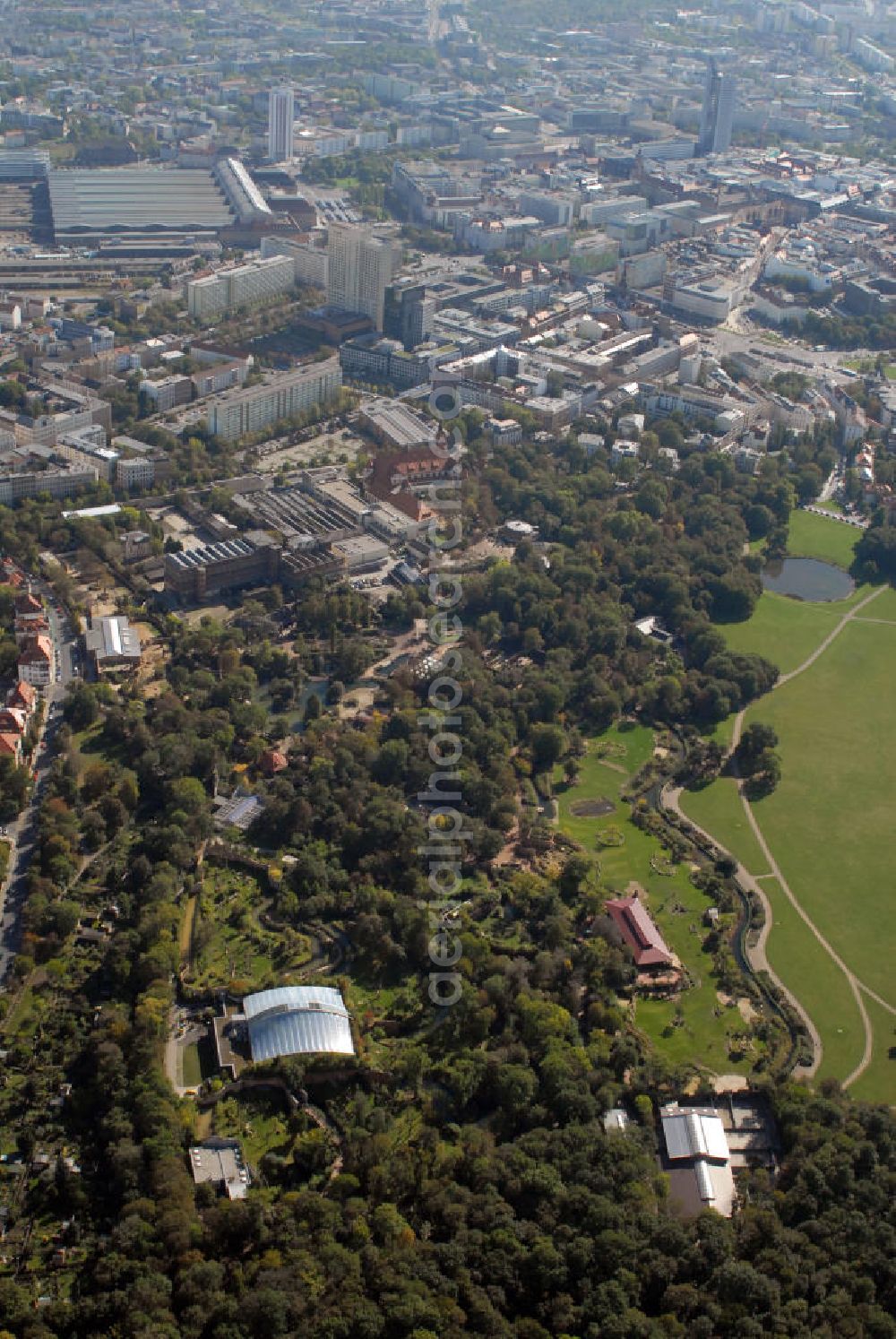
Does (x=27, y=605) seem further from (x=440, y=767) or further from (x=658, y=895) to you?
(x=658, y=895)

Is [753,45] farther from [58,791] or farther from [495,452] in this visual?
[58,791]

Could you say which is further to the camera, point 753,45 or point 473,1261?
point 753,45

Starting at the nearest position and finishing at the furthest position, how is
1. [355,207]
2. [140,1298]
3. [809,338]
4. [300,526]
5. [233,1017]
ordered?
1. [140,1298]
2. [233,1017]
3. [300,526]
4. [809,338]
5. [355,207]

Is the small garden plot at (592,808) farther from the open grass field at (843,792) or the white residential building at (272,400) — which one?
the white residential building at (272,400)

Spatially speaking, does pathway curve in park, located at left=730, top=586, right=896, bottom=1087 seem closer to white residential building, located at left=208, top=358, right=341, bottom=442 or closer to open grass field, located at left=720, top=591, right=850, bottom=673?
open grass field, located at left=720, top=591, right=850, bottom=673

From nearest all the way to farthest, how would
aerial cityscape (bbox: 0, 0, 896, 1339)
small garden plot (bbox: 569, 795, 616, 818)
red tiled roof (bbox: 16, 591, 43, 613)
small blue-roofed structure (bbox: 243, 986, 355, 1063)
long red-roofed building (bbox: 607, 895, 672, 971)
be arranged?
aerial cityscape (bbox: 0, 0, 896, 1339) → small blue-roofed structure (bbox: 243, 986, 355, 1063) → long red-roofed building (bbox: 607, 895, 672, 971) → small garden plot (bbox: 569, 795, 616, 818) → red tiled roof (bbox: 16, 591, 43, 613)

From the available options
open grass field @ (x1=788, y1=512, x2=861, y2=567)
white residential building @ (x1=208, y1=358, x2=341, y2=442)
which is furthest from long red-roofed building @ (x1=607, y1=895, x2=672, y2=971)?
white residential building @ (x1=208, y1=358, x2=341, y2=442)

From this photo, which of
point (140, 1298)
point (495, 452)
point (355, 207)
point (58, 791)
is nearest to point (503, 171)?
point (355, 207)
